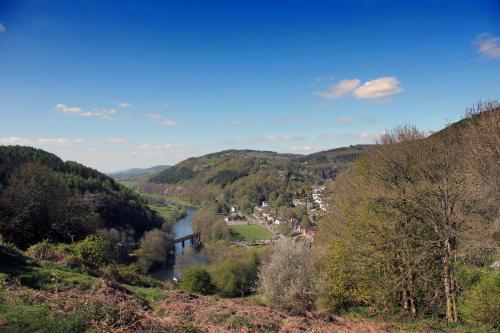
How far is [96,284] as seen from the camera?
1221cm

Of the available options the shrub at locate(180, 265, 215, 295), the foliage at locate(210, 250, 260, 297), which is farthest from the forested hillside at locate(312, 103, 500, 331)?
the foliage at locate(210, 250, 260, 297)

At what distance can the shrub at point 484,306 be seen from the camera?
1248 cm

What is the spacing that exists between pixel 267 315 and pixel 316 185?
15302 cm

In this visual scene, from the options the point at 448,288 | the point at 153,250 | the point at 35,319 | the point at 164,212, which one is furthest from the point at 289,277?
the point at 164,212

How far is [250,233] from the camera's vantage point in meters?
97.9

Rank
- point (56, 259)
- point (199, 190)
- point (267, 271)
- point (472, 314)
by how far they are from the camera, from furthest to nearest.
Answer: point (199, 190) → point (267, 271) → point (56, 259) → point (472, 314)

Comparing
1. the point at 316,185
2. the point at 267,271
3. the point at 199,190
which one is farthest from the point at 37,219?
the point at 199,190

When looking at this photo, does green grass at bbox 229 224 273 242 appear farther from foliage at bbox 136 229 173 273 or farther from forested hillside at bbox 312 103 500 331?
forested hillside at bbox 312 103 500 331

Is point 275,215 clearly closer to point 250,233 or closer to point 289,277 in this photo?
point 250,233

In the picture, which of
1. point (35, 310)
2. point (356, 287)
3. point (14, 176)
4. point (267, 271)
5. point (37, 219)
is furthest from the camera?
point (14, 176)

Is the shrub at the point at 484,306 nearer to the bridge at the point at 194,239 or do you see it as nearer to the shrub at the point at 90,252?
the shrub at the point at 90,252

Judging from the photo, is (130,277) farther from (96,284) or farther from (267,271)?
(267,271)

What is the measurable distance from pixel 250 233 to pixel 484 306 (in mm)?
86924

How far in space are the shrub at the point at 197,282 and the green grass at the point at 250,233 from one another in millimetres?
47571
